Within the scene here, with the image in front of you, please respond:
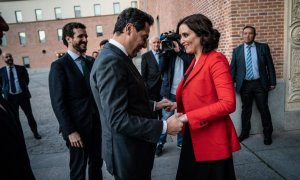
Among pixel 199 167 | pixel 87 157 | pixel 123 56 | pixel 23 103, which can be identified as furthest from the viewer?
pixel 23 103

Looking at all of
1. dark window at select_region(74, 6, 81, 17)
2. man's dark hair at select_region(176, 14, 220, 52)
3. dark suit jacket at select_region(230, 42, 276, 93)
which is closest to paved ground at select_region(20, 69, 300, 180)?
dark suit jacket at select_region(230, 42, 276, 93)

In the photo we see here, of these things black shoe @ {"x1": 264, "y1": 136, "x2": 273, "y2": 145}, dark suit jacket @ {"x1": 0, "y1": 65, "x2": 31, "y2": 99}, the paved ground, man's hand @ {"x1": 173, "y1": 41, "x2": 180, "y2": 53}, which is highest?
man's hand @ {"x1": 173, "y1": 41, "x2": 180, "y2": 53}

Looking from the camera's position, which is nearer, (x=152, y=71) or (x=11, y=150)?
(x=11, y=150)

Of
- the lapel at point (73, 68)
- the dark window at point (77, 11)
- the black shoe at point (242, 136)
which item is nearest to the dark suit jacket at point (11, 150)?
the lapel at point (73, 68)

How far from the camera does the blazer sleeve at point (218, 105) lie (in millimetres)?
2039

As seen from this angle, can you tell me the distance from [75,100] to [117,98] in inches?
55.0

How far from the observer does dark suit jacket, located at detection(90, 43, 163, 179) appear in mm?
1752

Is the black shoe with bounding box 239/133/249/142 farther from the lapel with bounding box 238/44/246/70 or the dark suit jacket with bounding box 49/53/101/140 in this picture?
the dark suit jacket with bounding box 49/53/101/140

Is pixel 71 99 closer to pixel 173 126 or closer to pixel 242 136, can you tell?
pixel 173 126

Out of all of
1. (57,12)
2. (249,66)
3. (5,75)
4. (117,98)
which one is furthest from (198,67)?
(57,12)

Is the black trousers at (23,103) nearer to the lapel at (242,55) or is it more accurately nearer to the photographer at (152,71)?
the photographer at (152,71)

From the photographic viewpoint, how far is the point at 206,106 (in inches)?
82.0

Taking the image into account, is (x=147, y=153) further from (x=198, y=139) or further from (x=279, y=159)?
(x=279, y=159)

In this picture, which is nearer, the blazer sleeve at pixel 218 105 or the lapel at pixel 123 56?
the lapel at pixel 123 56
